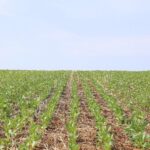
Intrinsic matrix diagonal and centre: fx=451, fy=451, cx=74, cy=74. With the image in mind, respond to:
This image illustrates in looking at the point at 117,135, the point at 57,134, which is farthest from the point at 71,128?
the point at 117,135

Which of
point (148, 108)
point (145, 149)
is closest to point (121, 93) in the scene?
point (148, 108)

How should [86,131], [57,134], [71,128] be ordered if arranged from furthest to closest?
[86,131] < [71,128] < [57,134]

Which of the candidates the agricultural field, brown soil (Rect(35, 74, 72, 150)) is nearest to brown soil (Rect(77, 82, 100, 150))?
the agricultural field

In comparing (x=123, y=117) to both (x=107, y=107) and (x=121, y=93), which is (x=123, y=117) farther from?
(x=121, y=93)

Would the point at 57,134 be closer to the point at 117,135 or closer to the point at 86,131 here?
the point at 86,131

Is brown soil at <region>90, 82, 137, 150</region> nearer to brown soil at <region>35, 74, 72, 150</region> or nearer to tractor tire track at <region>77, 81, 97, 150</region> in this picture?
tractor tire track at <region>77, 81, 97, 150</region>

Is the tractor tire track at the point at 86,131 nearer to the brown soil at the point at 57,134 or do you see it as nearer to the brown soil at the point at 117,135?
the brown soil at the point at 57,134

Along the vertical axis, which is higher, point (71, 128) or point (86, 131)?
point (71, 128)

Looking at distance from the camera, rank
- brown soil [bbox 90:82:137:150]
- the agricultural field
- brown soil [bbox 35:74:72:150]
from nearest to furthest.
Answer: brown soil [bbox 35:74:72:150], the agricultural field, brown soil [bbox 90:82:137:150]

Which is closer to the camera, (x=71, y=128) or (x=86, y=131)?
(x=71, y=128)

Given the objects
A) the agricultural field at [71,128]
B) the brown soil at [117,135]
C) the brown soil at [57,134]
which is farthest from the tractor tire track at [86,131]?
the brown soil at [117,135]

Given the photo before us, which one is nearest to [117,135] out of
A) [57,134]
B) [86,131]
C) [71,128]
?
[86,131]

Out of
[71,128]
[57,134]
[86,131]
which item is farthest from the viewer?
[86,131]

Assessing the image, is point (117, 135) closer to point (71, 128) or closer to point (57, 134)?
point (71, 128)
